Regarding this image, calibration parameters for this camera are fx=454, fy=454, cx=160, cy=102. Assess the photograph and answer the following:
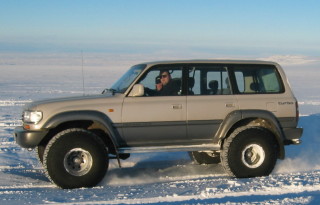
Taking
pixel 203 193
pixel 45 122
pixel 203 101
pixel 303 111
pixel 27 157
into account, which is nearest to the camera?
pixel 203 193

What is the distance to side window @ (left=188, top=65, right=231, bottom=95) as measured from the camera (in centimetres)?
709

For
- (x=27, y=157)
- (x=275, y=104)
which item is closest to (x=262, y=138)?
(x=275, y=104)

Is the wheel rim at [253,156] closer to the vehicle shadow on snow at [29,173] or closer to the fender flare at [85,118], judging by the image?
the fender flare at [85,118]

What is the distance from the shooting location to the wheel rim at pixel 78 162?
6.50 meters

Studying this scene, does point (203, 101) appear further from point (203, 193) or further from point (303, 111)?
point (303, 111)

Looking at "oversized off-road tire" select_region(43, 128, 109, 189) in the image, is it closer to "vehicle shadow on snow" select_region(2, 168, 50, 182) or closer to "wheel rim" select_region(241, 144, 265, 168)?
"vehicle shadow on snow" select_region(2, 168, 50, 182)

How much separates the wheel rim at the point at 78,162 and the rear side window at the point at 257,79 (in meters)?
Answer: 2.61

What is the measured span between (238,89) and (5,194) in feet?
12.5

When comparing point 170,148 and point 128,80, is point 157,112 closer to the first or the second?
point 170,148

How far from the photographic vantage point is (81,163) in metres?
6.59

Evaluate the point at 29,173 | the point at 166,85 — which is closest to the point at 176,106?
the point at 166,85

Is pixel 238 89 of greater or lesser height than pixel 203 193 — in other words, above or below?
above

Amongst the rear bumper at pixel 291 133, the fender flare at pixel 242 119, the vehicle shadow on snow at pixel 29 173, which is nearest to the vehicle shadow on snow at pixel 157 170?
the fender flare at pixel 242 119

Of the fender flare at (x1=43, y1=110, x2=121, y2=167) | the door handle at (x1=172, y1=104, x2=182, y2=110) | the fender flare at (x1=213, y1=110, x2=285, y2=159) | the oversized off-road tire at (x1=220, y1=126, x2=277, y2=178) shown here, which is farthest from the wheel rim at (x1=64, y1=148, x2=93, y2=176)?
the oversized off-road tire at (x1=220, y1=126, x2=277, y2=178)
